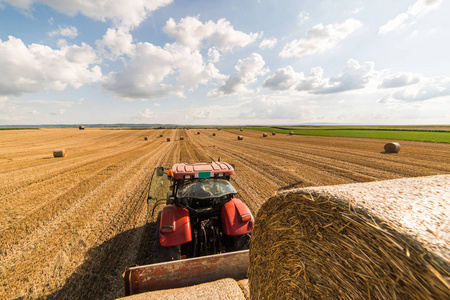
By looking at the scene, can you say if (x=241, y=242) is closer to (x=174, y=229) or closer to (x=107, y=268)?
(x=174, y=229)

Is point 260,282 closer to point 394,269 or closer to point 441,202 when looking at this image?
point 394,269

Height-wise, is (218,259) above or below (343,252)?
below

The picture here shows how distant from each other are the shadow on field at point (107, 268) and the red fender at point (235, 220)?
6.32 ft

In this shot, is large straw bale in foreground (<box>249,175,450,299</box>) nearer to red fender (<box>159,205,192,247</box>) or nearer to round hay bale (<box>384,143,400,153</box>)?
red fender (<box>159,205,192,247</box>)

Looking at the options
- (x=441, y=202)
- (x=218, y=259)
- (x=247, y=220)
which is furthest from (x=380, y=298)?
(x=247, y=220)

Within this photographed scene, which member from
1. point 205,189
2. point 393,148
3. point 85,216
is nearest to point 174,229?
point 205,189

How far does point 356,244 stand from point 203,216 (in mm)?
2341

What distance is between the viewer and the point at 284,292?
5.79 ft

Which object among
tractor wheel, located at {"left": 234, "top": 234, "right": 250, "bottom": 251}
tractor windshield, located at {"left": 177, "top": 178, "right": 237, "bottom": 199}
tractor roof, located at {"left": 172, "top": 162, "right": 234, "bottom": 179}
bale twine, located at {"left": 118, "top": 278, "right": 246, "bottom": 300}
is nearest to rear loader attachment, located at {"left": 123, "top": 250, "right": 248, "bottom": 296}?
bale twine, located at {"left": 118, "top": 278, "right": 246, "bottom": 300}

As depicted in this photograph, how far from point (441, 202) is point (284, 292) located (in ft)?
4.94

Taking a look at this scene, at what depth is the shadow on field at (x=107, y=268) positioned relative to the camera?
2920mm

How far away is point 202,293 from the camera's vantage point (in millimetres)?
1952

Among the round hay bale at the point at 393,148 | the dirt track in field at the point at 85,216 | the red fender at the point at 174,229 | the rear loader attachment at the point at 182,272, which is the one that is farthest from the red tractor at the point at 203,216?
the round hay bale at the point at 393,148

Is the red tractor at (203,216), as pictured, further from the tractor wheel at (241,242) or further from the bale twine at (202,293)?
the bale twine at (202,293)
